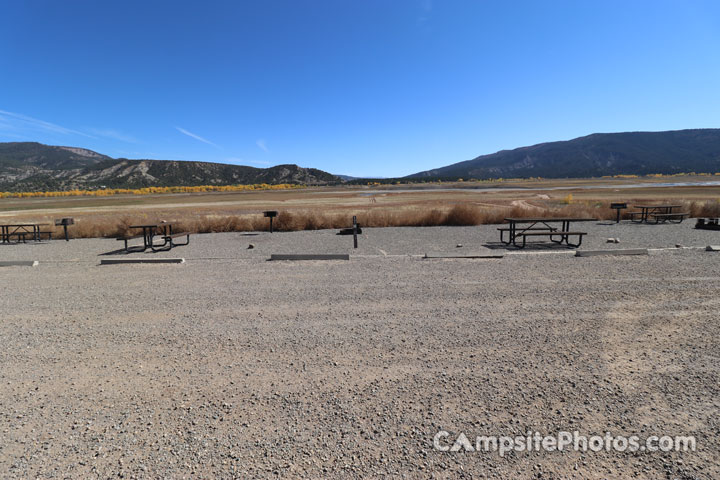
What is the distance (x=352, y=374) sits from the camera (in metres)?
3.38

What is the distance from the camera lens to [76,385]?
3271 millimetres

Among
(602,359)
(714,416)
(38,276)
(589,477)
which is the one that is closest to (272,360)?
(589,477)

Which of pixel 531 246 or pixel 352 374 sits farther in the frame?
pixel 531 246

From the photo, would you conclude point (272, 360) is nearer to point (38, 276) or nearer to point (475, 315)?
point (475, 315)

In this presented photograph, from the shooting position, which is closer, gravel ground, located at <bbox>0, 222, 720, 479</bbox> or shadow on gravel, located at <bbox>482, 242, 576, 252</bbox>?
gravel ground, located at <bbox>0, 222, 720, 479</bbox>

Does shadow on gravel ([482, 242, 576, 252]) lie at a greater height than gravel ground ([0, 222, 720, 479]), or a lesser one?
greater

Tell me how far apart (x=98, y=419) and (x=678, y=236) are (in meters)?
16.8

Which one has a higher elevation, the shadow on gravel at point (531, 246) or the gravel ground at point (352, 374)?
the shadow on gravel at point (531, 246)

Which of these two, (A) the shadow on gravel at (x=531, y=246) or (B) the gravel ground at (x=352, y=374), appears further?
(A) the shadow on gravel at (x=531, y=246)

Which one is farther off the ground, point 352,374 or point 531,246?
point 531,246

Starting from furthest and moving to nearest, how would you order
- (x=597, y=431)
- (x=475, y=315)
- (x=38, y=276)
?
1. (x=38, y=276)
2. (x=475, y=315)
3. (x=597, y=431)

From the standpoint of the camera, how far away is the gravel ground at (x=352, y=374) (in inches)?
93.0

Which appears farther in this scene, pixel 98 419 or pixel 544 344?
pixel 544 344

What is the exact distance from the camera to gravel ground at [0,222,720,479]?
7.75 feet
